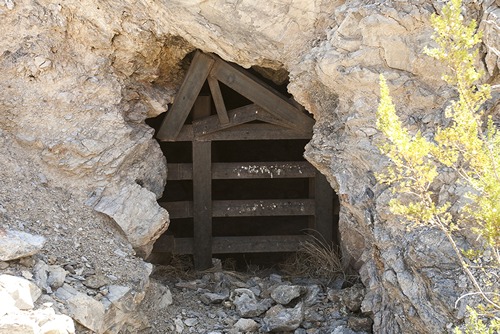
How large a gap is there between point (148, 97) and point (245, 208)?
1449 millimetres

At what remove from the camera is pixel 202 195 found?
18.6 feet

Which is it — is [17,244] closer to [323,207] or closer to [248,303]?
[248,303]

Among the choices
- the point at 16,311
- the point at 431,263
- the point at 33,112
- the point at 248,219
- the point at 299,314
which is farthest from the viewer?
the point at 248,219

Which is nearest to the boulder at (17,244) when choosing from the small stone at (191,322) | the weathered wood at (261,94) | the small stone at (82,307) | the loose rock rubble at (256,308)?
the small stone at (82,307)

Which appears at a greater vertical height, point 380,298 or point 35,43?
point 35,43

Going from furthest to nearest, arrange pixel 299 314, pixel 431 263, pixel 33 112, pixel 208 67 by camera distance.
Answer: pixel 208 67 < pixel 299 314 < pixel 33 112 < pixel 431 263

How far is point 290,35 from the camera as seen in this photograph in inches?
169

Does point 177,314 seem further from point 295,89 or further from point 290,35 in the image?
point 290,35

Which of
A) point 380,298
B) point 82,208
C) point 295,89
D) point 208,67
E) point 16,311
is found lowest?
point 16,311

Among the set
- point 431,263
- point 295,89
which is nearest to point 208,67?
point 295,89

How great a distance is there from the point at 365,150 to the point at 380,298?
1.07m

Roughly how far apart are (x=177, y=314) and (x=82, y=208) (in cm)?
108

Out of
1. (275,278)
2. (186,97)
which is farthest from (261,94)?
(275,278)

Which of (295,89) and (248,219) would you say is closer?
(295,89)
